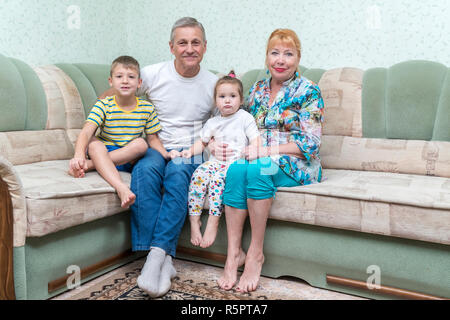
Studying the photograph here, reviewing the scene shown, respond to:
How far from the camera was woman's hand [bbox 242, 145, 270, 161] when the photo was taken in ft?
5.15

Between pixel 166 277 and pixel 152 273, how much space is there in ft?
0.23

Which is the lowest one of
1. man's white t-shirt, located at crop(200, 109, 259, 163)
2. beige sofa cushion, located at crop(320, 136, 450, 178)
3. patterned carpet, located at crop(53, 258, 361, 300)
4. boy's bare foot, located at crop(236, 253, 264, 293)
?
patterned carpet, located at crop(53, 258, 361, 300)

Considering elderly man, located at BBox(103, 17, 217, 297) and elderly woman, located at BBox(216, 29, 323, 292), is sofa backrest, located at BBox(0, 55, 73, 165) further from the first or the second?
elderly woman, located at BBox(216, 29, 323, 292)

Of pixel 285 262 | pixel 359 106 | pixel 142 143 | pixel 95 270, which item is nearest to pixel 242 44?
pixel 359 106

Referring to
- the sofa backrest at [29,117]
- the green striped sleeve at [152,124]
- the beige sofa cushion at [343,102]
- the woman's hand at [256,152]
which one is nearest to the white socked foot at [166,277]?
the woman's hand at [256,152]

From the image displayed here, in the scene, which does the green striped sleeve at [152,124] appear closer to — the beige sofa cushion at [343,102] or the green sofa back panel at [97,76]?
the green sofa back panel at [97,76]

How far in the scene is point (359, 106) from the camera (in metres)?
1.90

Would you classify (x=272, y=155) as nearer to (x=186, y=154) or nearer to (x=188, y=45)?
(x=186, y=154)

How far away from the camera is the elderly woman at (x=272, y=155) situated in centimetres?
143

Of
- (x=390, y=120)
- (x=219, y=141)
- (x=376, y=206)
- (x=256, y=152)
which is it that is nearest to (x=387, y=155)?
(x=390, y=120)

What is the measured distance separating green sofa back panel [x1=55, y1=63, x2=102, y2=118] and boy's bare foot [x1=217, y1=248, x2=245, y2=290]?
1.20 meters

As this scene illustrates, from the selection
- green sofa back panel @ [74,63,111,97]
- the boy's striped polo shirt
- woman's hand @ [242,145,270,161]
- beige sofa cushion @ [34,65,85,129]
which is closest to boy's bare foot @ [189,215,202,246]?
woman's hand @ [242,145,270,161]

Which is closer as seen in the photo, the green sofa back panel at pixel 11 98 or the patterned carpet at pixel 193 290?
the patterned carpet at pixel 193 290
